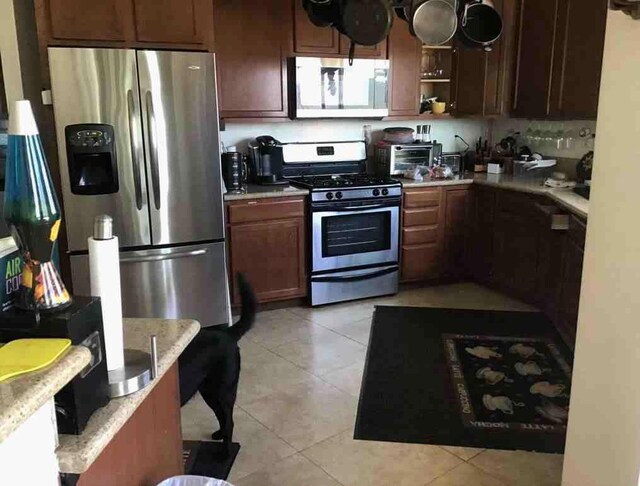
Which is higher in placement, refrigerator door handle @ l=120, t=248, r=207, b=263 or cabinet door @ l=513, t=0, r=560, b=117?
cabinet door @ l=513, t=0, r=560, b=117

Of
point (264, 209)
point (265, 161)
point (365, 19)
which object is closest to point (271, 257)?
point (264, 209)

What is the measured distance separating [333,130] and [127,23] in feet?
6.50

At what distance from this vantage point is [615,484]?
147 cm

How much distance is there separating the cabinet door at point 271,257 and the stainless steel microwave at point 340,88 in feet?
2.95

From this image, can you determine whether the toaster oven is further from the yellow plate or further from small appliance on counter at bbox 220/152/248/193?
the yellow plate

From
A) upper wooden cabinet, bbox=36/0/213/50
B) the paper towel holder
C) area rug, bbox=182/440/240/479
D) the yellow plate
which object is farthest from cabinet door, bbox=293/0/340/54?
the yellow plate

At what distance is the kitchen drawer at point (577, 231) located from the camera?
3.25 meters

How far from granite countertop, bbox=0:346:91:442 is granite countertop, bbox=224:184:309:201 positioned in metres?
2.98

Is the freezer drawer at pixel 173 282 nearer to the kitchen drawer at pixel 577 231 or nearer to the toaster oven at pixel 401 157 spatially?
the toaster oven at pixel 401 157

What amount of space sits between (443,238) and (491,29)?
5.77 ft

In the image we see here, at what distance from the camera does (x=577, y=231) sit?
337 cm

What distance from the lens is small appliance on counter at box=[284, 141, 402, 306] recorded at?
13.7 feet

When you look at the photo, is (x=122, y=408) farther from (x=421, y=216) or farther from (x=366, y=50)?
(x=366, y=50)

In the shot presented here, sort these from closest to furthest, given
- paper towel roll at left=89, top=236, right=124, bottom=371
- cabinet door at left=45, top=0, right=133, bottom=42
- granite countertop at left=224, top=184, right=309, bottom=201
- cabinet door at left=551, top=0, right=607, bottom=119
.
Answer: paper towel roll at left=89, top=236, right=124, bottom=371, cabinet door at left=45, top=0, right=133, bottom=42, cabinet door at left=551, top=0, right=607, bottom=119, granite countertop at left=224, top=184, right=309, bottom=201
